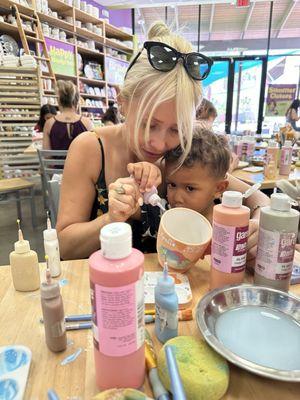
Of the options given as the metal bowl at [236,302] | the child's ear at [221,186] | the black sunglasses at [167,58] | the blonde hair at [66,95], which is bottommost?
the metal bowl at [236,302]

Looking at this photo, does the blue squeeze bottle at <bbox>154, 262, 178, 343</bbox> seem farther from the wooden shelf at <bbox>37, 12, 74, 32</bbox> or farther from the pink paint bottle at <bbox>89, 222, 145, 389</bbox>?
the wooden shelf at <bbox>37, 12, 74, 32</bbox>

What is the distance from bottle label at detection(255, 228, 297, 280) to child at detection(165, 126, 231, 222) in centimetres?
47

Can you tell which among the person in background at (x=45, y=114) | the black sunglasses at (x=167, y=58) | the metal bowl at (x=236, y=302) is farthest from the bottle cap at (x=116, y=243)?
the person in background at (x=45, y=114)

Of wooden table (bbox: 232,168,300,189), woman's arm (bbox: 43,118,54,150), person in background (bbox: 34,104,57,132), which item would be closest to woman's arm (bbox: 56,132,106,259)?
wooden table (bbox: 232,168,300,189)

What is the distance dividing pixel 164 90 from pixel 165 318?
0.69 m

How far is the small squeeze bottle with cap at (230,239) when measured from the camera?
71 cm

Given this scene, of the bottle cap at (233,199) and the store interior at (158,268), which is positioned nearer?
the store interior at (158,268)

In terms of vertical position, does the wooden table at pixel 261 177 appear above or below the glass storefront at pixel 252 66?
below

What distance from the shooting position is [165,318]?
60cm

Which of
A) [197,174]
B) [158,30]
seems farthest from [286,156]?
[158,30]

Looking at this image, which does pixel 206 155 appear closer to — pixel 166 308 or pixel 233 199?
pixel 233 199

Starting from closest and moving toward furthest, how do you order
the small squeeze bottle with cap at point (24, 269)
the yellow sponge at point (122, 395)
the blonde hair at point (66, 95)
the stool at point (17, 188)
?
the yellow sponge at point (122, 395) < the small squeeze bottle with cap at point (24, 269) < the stool at point (17, 188) < the blonde hair at point (66, 95)

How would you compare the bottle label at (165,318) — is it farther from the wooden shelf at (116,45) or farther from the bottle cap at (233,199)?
the wooden shelf at (116,45)

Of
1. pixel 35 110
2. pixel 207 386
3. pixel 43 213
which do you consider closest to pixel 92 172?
pixel 207 386
